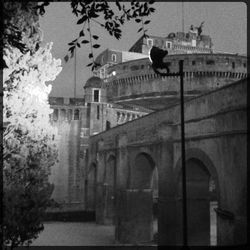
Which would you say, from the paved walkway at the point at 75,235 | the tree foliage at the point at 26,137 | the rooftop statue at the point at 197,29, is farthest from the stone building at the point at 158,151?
the rooftop statue at the point at 197,29

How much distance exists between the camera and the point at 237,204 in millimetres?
10117

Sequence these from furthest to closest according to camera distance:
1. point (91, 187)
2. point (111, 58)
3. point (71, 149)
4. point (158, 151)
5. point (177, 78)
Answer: point (111, 58), point (177, 78), point (71, 149), point (91, 187), point (158, 151)

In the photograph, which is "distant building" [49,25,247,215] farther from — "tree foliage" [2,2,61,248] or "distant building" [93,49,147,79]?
"tree foliage" [2,2,61,248]

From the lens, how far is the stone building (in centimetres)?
1088

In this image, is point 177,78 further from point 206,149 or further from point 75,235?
point 206,149

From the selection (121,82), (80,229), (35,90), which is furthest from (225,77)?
(35,90)

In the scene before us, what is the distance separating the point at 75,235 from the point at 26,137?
17852 mm

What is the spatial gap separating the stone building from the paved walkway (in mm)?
1257

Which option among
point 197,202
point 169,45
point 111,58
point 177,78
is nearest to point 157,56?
point 197,202

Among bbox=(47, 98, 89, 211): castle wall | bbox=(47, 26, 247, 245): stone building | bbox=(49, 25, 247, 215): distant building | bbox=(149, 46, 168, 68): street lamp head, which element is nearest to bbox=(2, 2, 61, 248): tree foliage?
bbox=(149, 46, 168, 68): street lamp head

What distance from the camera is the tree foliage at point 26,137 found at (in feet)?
18.7

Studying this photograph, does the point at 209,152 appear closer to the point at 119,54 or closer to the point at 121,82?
the point at 121,82

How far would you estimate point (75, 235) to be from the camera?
2306 cm

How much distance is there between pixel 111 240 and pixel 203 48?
44.8 metres
